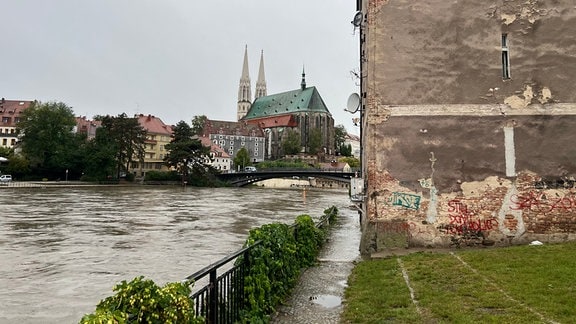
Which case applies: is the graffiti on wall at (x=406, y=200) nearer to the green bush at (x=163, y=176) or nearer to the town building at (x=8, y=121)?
the green bush at (x=163, y=176)

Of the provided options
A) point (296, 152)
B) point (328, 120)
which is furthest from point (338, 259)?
point (328, 120)

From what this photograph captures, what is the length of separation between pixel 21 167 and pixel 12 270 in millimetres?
67403

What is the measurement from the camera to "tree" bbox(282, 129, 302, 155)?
5128 inches

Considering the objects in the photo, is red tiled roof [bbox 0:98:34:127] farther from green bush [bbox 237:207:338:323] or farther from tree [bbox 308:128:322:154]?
green bush [bbox 237:207:338:323]

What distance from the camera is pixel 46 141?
7350cm

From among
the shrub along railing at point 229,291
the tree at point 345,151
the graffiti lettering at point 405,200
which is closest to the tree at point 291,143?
the tree at point 345,151

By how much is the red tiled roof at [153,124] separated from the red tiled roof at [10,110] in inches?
956

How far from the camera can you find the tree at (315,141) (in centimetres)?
13225

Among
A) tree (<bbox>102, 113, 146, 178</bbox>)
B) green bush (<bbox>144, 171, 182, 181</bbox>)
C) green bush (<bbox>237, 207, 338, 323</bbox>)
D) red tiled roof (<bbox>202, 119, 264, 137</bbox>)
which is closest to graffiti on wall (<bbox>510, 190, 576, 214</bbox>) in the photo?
green bush (<bbox>237, 207, 338, 323</bbox>)

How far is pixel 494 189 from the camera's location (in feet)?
39.9

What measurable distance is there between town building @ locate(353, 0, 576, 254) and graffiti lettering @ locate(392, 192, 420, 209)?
0.03 m

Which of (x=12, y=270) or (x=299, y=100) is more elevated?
(x=299, y=100)

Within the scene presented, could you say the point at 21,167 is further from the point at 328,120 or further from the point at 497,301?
the point at 328,120

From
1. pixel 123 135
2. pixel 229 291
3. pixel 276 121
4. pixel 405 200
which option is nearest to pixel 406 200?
pixel 405 200
